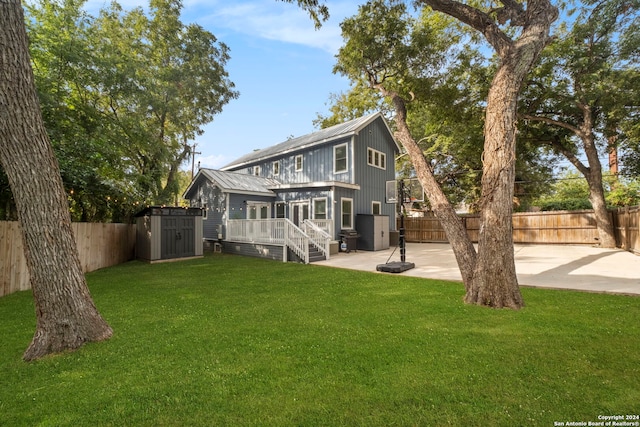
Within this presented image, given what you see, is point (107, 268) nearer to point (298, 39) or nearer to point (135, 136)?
point (135, 136)

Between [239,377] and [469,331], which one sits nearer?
[239,377]

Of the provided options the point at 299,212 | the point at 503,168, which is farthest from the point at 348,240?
the point at 503,168

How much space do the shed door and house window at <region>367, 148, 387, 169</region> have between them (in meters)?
9.20

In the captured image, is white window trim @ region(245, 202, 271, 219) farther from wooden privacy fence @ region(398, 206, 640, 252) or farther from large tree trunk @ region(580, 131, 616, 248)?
large tree trunk @ region(580, 131, 616, 248)

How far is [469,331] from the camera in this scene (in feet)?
11.6

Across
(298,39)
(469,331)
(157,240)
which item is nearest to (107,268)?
(157,240)

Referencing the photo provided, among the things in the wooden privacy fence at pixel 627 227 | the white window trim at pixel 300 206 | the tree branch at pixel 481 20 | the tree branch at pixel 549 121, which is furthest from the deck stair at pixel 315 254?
the wooden privacy fence at pixel 627 227

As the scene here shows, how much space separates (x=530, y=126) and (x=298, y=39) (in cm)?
1199

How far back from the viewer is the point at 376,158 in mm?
15773

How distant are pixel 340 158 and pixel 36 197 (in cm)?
1246

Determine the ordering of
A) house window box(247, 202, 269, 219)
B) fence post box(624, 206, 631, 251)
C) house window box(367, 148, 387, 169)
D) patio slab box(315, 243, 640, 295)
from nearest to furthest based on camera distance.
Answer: patio slab box(315, 243, 640, 295), fence post box(624, 206, 631, 251), house window box(247, 202, 269, 219), house window box(367, 148, 387, 169)

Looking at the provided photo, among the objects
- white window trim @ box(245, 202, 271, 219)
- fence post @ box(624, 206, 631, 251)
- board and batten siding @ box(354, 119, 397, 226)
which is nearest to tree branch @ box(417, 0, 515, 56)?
board and batten siding @ box(354, 119, 397, 226)

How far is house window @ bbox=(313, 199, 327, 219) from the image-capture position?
42.6ft

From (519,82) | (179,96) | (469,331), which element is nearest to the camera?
(469,331)
